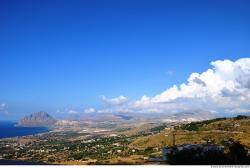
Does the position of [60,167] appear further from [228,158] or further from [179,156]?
[228,158]

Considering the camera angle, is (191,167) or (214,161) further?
(214,161)

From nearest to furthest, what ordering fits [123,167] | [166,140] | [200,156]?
1. [123,167]
2. [200,156]
3. [166,140]

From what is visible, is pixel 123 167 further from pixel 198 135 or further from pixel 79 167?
pixel 198 135

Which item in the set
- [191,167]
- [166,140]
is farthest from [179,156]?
[166,140]

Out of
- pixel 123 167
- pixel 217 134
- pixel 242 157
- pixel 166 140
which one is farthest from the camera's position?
pixel 166 140

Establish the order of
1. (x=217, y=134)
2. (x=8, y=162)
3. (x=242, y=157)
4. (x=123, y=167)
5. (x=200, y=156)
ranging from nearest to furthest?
(x=123, y=167) → (x=8, y=162) → (x=200, y=156) → (x=242, y=157) → (x=217, y=134)

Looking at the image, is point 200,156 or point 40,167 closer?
point 40,167

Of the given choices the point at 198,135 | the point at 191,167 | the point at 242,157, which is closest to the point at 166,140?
the point at 198,135

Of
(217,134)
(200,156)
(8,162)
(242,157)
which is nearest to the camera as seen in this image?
(8,162)
